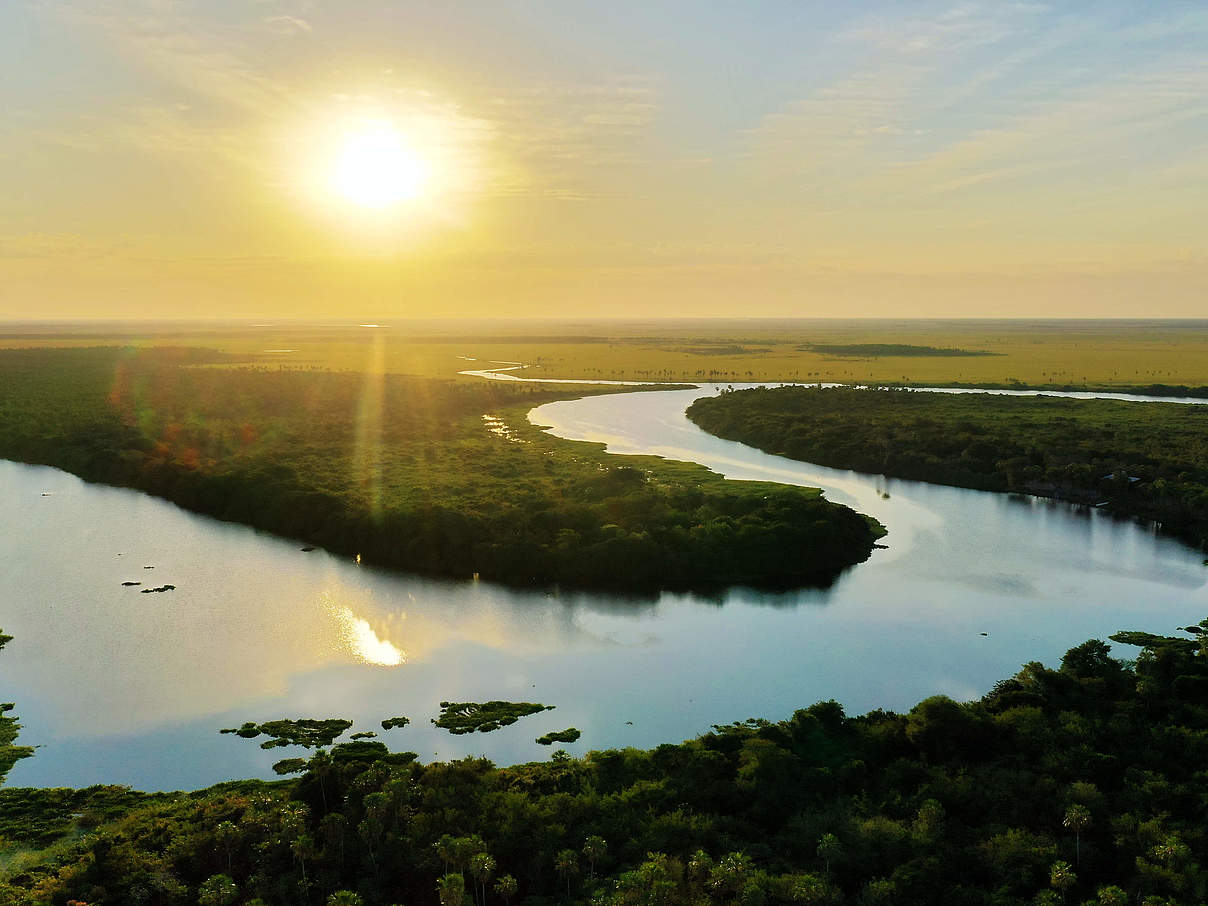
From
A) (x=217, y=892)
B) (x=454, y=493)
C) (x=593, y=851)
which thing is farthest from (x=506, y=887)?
(x=454, y=493)

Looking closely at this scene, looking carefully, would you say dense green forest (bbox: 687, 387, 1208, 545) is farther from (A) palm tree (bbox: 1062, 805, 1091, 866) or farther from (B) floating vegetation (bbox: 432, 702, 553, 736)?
(B) floating vegetation (bbox: 432, 702, 553, 736)

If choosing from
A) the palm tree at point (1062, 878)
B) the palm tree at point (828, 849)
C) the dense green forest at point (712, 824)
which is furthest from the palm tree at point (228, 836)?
the palm tree at point (1062, 878)

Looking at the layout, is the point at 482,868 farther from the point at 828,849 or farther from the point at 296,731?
the point at 296,731

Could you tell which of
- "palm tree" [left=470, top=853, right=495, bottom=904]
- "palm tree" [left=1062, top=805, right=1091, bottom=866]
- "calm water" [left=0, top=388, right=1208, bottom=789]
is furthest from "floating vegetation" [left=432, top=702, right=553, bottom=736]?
"palm tree" [left=1062, top=805, right=1091, bottom=866]

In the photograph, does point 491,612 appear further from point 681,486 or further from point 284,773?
A: point 681,486

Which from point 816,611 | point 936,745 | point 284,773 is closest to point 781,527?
point 816,611
